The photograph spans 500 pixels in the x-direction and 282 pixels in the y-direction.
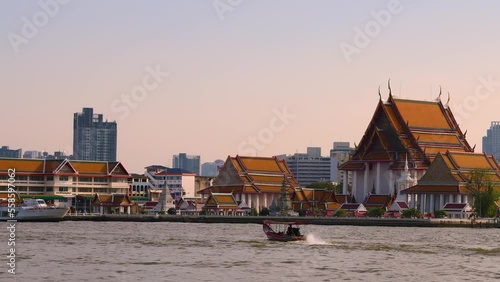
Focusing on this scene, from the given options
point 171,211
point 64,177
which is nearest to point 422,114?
point 171,211

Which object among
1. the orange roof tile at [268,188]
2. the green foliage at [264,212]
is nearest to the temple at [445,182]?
the green foliage at [264,212]

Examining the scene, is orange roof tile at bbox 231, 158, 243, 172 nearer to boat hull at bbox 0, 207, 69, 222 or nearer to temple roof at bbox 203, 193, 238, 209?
temple roof at bbox 203, 193, 238, 209

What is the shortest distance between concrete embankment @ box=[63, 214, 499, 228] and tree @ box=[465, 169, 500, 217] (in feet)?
31.2

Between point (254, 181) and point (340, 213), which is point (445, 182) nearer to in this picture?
point (340, 213)

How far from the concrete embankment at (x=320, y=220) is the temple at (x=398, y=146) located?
20.5 meters

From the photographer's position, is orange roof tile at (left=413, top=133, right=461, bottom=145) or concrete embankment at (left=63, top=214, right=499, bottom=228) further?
orange roof tile at (left=413, top=133, right=461, bottom=145)

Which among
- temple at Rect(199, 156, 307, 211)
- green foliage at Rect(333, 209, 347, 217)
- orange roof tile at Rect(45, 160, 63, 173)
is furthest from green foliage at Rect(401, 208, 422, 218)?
orange roof tile at Rect(45, 160, 63, 173)

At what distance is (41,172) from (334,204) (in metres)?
50.5

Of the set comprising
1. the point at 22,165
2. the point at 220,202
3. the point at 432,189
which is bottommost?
the point at 220,202

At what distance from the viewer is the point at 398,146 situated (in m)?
175

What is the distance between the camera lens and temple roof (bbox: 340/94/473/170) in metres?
175

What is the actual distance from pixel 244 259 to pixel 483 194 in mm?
89191

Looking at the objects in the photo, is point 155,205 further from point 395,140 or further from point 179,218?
point 395,140

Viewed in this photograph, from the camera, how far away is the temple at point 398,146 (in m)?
173
